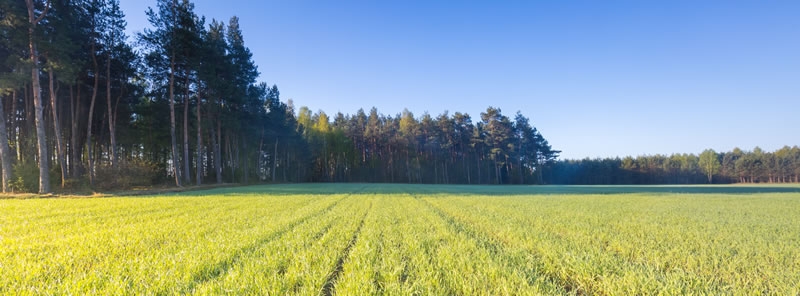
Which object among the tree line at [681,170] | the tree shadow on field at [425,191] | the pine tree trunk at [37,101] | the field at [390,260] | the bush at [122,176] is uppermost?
the pine tree trunk at [37,101]

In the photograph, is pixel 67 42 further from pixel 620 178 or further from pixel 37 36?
pixel 620 178

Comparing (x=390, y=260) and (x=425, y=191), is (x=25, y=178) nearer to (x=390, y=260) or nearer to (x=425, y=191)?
(x=425, y=191)

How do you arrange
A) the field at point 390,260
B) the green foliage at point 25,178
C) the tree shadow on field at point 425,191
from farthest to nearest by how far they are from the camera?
1. the tree shadow on field at point 425,191
2. the green foliage at point 25,178
3. the field at point 390,260

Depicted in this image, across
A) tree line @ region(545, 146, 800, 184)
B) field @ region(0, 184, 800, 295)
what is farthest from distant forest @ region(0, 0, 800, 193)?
field @ region(0, 184, 800, 295)

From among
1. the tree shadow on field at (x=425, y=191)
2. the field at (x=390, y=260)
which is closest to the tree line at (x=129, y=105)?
the tree shadow on field at (x=425, y=191)

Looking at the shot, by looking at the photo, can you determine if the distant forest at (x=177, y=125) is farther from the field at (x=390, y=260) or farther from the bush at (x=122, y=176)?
the field at (x=390, y=260)

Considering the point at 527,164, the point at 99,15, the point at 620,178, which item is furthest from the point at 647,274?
the point at 620,178

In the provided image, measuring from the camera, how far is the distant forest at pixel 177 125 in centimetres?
1447

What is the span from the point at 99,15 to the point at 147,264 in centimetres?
2352

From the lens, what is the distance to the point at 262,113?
32625mm

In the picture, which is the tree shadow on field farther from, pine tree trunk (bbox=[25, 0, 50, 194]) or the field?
the field

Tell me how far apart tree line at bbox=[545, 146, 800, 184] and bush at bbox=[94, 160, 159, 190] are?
70.5 meters

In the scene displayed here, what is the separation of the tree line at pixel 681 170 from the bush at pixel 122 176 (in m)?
70.5

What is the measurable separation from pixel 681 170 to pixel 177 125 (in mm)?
103424
